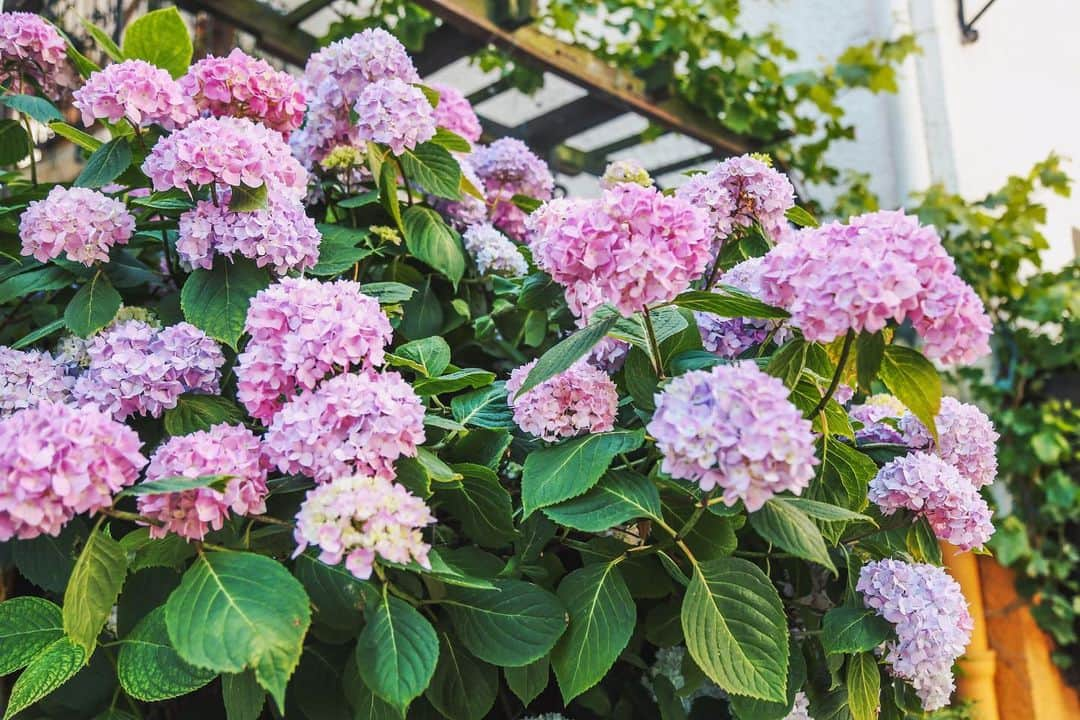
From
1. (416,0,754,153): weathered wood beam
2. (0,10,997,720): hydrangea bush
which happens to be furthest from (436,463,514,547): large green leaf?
(416,0,754,153): weathered wood beam

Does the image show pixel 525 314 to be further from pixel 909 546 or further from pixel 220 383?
pixel 909 546

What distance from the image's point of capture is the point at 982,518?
90cm

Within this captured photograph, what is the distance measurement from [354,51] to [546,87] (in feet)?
5.39

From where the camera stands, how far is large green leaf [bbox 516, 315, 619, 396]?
0.71 m

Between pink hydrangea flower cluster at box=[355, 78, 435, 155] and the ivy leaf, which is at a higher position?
pink hydrangea flower cluster at box=[355, 78, 435, 155]

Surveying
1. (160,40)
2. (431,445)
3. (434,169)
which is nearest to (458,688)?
(431,445)

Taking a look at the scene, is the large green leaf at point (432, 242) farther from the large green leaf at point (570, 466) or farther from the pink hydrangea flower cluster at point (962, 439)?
the pink hydrangea flower cluster at point (962, 439)

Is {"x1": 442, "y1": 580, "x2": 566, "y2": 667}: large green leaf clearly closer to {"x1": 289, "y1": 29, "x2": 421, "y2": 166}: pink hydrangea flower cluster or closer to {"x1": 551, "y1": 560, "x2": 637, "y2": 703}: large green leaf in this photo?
{"x1": 551, "y1": 560, "x2": 637, "y2": 703}: large green leaf

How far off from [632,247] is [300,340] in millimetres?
283

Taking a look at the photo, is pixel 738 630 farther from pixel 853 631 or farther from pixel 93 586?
pixel 93 586

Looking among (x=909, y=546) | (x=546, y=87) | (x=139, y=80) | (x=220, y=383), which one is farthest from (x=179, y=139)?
(x=546, y=87)

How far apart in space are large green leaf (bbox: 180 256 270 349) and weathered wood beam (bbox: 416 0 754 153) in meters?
1.22

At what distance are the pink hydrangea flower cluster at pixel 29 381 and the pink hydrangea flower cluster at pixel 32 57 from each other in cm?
48

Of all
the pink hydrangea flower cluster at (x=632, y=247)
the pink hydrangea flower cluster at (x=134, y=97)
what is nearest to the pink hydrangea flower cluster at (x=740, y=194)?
the pink hydrangea flower cluster at (x=632, y=247)
